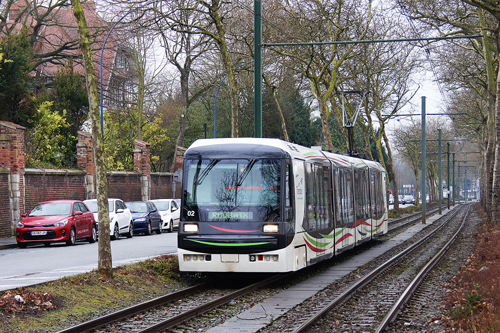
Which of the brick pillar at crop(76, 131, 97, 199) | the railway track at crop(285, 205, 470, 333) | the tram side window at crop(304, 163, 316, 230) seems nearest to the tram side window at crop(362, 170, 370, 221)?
the railway track at crop(285, 205, 470, 333)

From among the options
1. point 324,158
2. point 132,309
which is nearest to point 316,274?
point 324,158

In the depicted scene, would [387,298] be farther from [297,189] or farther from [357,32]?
[357,32]

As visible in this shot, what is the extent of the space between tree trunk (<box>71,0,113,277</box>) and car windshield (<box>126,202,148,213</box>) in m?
→ 19.9

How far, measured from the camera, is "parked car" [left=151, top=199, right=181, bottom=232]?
115 feet

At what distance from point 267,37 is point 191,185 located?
1639 centimetres

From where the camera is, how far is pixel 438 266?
17.8 meters

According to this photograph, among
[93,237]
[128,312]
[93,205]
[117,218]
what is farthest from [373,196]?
[128,312]

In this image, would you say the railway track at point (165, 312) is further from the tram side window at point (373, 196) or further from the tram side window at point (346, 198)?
the tram side window at point (373, 196)

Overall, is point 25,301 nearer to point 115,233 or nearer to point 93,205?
point 115,233

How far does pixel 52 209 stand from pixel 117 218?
387cm

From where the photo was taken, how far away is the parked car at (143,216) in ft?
104

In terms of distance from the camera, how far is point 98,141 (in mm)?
12148

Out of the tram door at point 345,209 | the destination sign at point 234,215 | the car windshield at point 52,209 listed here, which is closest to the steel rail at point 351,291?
the tram door at point 345,209

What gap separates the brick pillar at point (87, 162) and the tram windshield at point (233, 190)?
2083cm
